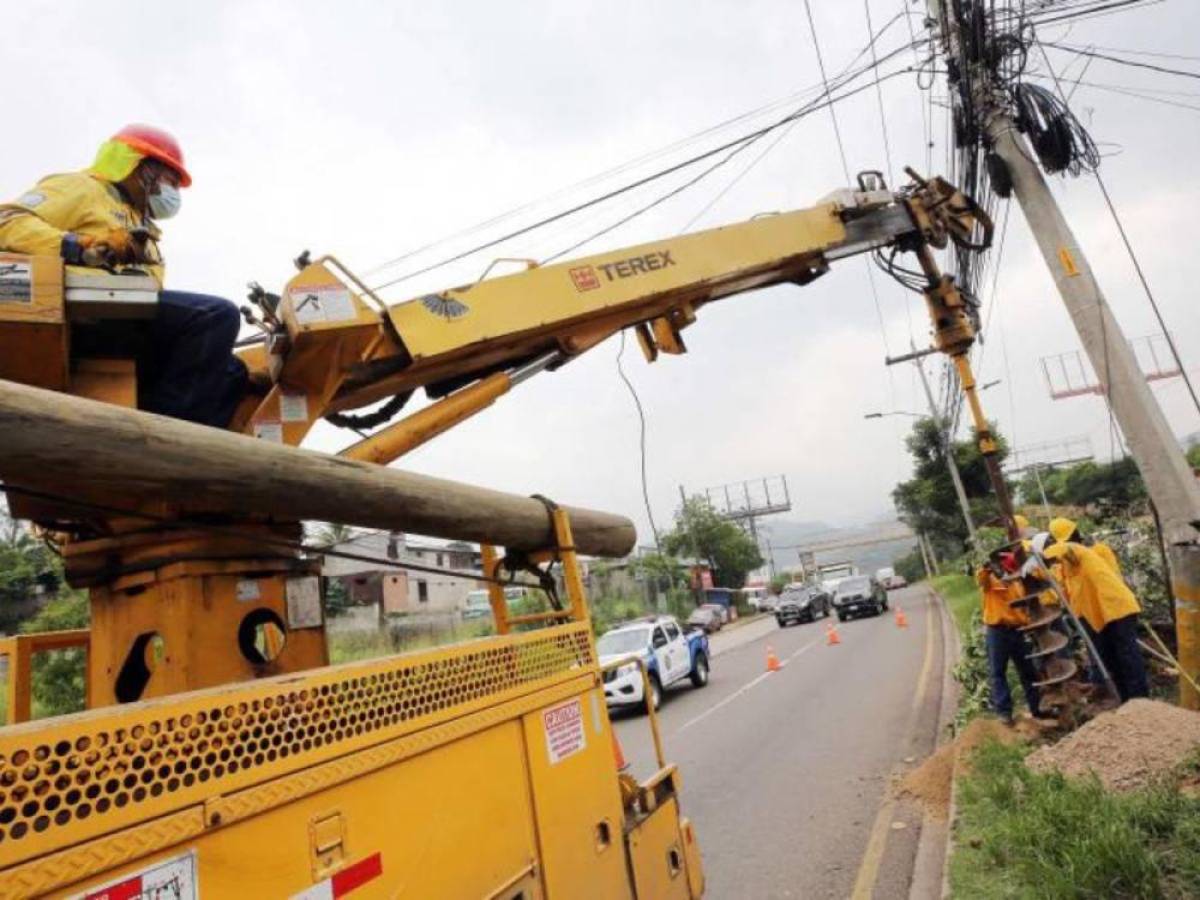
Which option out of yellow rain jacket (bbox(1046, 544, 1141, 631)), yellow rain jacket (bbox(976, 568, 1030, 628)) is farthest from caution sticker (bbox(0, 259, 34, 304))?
yellow rain jacket (bbox(1046, 544, 1141, 631))

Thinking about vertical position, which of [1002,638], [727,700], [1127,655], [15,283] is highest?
[15,283]

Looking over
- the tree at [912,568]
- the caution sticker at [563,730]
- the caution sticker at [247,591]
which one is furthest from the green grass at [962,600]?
the tree at [912,568]

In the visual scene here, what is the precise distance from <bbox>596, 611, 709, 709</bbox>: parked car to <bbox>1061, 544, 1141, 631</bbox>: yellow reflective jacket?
7423 mm

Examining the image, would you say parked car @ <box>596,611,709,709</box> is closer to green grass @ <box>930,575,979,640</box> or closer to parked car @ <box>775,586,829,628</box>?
green grass @ <box>930,575,979,640</box>

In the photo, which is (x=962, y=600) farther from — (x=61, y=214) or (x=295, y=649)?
(x=61, y=214)

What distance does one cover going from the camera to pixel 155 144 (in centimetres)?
299

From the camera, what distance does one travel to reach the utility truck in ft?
4.95

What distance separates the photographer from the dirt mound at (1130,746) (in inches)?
164

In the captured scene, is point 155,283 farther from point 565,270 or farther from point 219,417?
point 565,270

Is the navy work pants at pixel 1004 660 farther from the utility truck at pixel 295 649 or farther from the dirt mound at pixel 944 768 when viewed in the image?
the utility truck at pixel 295 649

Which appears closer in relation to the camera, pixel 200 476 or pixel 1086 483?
pixel 200 476

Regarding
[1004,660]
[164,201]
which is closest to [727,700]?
[1004,660]

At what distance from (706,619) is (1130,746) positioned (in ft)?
105

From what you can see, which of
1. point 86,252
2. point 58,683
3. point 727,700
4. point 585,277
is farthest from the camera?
point 727,700
